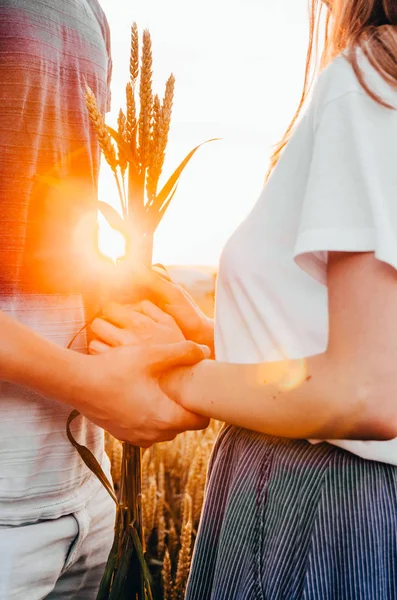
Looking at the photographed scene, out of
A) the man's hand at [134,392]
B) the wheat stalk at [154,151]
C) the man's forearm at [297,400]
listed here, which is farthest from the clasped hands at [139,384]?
the wheat stalk at [154,151]

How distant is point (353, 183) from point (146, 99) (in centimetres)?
58

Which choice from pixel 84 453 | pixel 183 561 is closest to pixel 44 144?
pixel 84 453

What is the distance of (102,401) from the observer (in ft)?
4.46

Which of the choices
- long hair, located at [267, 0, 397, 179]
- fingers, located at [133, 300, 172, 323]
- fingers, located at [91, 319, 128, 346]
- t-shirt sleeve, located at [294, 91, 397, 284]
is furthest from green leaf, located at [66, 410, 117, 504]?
long hair, located at [267, 0, 397, 179]

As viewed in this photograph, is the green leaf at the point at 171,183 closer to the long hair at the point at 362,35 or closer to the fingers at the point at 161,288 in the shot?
the fingers at the point at 161,288

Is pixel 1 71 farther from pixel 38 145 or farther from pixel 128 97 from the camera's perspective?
pixel 128 97

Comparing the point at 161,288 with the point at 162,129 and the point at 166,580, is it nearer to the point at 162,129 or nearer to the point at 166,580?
the point at 162,129

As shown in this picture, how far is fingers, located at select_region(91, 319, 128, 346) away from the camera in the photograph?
1.46 m

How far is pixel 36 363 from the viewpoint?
1.30 metres

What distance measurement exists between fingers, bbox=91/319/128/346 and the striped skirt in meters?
0.41

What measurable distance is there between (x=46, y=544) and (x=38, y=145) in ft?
3.21

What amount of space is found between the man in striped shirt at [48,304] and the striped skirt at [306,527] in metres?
0.25

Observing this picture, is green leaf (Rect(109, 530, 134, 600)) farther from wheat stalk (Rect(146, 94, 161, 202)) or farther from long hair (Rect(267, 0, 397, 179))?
long hair (Rect(267, 0, 397, 179))

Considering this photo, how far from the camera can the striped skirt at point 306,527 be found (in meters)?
1.08
